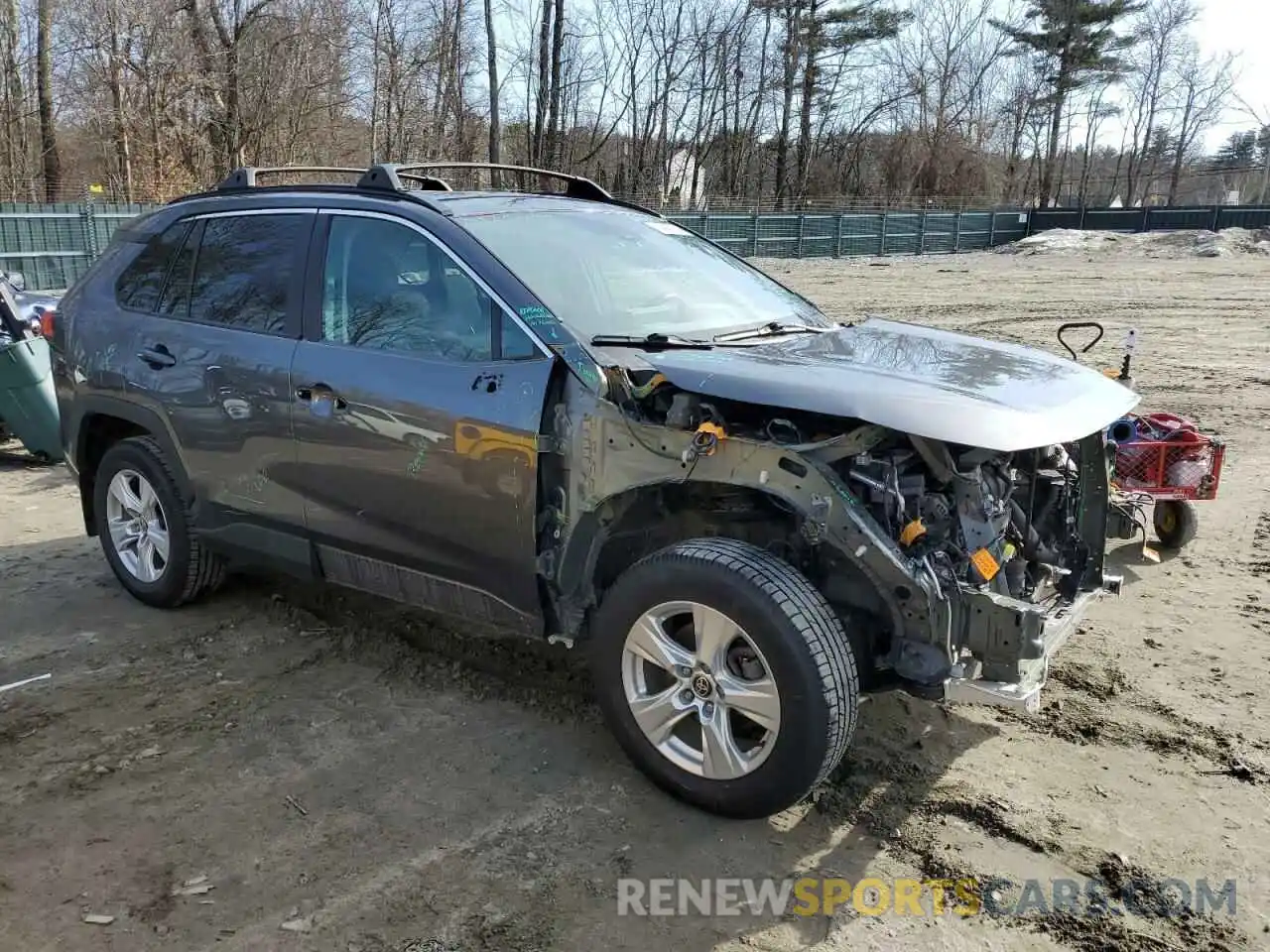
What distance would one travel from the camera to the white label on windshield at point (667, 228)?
4559mm

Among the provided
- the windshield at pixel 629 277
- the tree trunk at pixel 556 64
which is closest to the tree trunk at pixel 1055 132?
the tree trunk at pixel 556 64

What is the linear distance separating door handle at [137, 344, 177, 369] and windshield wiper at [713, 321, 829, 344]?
2479 mm

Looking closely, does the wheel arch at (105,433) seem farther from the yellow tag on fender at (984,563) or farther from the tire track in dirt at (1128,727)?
the tire track in dirt at (1128,727)

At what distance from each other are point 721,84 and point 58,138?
29369 mm

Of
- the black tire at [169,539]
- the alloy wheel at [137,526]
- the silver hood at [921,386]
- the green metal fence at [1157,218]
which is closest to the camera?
the silver hood at [921,386]

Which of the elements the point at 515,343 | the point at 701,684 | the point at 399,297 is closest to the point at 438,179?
the point at 399,297

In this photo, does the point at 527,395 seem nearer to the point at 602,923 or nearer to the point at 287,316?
the point at 287,316

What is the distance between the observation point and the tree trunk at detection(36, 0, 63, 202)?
2775 centimetres

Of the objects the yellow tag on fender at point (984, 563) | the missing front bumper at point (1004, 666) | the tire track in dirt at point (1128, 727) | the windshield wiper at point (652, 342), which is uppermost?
the windshield wiper at point (652, 342)

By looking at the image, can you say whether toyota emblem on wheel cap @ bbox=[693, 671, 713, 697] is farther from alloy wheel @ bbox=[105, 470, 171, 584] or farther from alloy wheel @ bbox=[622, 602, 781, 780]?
alloy wheel @ bbox=[105, 470, 171, 584]

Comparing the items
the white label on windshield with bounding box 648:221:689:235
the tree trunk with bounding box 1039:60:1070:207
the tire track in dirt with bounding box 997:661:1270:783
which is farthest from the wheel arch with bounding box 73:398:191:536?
the tree trunk with bounding box 1039:60:1070:207

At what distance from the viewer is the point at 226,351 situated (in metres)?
4.21

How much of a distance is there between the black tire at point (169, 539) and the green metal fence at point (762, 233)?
1444 centimetres

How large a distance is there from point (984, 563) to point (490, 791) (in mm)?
1785
